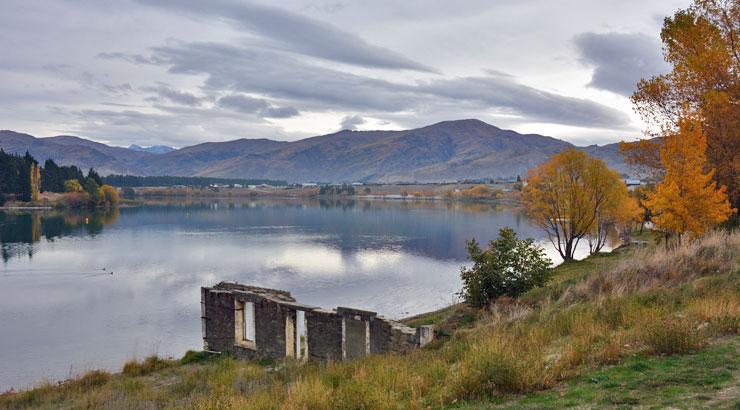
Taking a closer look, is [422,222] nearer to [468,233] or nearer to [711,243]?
[468,233]

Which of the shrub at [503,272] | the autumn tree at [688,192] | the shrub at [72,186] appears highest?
the shrub at [72,186]

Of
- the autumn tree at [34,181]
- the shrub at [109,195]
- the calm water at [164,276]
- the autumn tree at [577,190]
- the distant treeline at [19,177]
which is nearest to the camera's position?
the calm water at [164,276]

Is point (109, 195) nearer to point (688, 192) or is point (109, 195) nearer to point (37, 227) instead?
point (37, 227)

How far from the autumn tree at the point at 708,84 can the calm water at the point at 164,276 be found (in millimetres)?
20035

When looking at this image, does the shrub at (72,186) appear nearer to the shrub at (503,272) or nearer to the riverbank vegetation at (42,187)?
the riverbank vegetation at (42,187)

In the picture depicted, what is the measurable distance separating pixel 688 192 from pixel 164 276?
47.9 m

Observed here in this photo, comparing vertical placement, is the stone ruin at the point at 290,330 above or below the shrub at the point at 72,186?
below

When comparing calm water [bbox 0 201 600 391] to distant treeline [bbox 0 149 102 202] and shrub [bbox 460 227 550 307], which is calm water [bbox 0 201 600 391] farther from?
distant treeline [bbox 0 149 102 202]

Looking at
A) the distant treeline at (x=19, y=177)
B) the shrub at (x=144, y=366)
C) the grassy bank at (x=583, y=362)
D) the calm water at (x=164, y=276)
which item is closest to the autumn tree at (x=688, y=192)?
the grassy bank at (x=583, y=362)

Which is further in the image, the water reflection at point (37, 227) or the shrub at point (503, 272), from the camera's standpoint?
the water reflection at point (37, 227)

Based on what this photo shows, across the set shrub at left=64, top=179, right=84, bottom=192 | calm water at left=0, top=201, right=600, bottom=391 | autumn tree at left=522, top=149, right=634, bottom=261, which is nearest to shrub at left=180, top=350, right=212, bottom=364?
calm water at left=0, top=201, right=600, bottom=391

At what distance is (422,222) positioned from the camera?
116 meters

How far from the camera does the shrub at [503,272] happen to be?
2386 centimetres

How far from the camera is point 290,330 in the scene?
79.6ft
